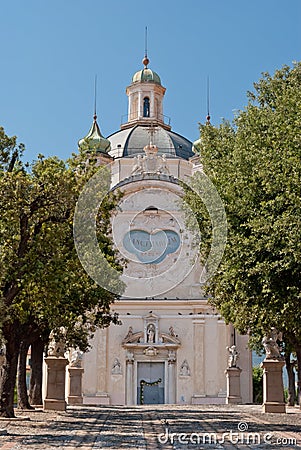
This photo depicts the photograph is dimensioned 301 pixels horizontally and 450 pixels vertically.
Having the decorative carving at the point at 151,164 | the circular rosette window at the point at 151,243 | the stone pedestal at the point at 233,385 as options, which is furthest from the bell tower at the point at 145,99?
the stone pedestal at the point at 233,385

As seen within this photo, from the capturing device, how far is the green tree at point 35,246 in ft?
62.7

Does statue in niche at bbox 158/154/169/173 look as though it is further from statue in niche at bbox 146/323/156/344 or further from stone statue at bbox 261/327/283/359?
stone statue at bbox 261/327/283/359

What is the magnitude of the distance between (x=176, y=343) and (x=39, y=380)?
16517 mm

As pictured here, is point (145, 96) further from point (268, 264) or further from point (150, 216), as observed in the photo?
point (268, 264)

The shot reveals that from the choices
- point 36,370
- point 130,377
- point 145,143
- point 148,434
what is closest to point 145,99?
point 145,143

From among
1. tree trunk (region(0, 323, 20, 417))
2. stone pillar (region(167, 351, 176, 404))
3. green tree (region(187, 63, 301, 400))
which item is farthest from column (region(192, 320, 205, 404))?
green tree (region(187, 63, 301, 400))

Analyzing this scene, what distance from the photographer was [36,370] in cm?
3075

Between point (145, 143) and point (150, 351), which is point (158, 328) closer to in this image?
point (150, 351)

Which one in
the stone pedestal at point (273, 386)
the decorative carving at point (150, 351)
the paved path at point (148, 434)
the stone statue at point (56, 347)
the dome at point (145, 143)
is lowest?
the paved path at point (148, 434)

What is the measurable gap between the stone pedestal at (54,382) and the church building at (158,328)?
1597 cm

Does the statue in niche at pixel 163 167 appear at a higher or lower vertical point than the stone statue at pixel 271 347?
higher

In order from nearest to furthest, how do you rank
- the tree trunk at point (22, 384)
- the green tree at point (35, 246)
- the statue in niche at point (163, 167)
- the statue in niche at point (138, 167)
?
the green tree at point (35, 246) → the tree trunk at point (22, 384) → the statue in niche at point (163, 167) → the statue in niche at point (138, 167)

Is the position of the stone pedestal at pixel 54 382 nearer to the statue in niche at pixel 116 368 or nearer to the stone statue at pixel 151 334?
the statue in niche at pixel 116 368

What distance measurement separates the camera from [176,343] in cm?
4631
